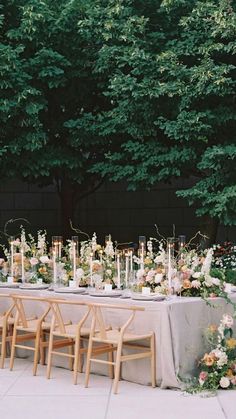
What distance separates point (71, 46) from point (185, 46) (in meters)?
2.41

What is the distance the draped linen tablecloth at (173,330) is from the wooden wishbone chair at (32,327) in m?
0.84

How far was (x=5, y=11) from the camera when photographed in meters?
14.2

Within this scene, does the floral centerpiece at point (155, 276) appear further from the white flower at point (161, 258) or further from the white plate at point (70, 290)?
the white plate at point (70, 290)

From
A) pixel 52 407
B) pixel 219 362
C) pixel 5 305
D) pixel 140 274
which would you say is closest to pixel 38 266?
pixel 5 305

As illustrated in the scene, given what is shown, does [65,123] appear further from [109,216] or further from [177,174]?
[109,216]

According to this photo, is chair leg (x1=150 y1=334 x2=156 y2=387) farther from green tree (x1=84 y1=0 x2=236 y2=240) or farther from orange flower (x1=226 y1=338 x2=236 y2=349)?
green tree (x1=84 y1=0 x2=236 y2=240)

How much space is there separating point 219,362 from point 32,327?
226 centimetres

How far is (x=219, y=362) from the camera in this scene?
285 inches

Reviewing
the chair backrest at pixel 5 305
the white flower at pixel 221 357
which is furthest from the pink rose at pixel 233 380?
the chair backrest at pixel 5 305

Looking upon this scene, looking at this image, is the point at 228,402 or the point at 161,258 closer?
the point at 228,402

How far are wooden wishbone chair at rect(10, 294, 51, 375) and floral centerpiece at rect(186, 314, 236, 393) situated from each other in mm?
1842

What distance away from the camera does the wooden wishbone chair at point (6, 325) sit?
333 inches

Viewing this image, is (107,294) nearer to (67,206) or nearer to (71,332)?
(71,332)

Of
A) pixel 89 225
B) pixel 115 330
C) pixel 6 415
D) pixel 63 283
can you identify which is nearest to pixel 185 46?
pixel 63 283
